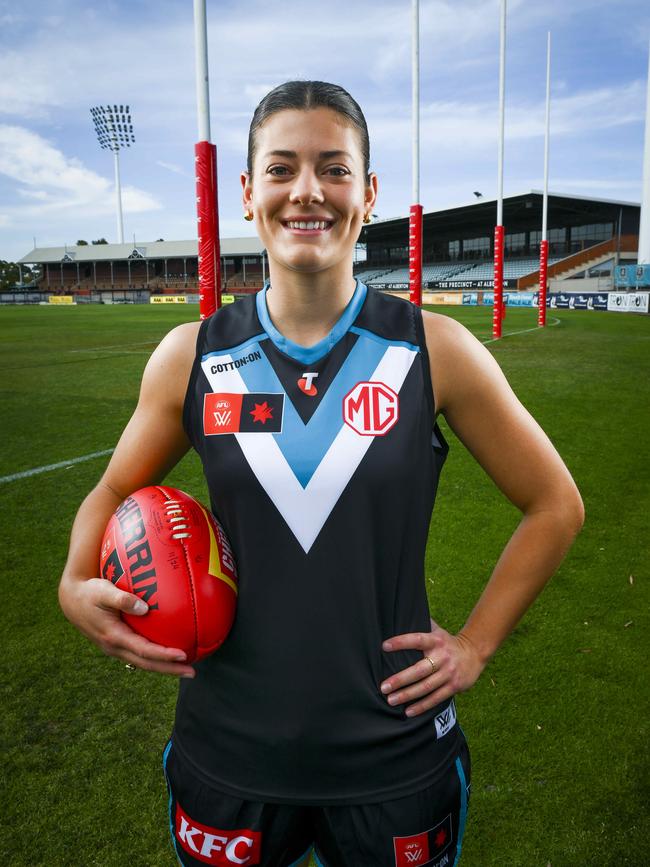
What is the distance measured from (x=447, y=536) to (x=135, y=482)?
3.52 metres

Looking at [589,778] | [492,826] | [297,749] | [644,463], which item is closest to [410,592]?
[297,749]

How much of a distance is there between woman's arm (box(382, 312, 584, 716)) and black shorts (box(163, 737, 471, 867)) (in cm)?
25

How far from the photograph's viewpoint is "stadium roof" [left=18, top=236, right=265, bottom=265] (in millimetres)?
67669

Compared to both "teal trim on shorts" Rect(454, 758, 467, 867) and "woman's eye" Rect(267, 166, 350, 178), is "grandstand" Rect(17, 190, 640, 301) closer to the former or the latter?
"woman's eye" Rect(267, 166, 350, 178)

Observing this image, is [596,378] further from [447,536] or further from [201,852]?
[201,852]

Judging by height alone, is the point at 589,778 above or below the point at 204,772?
below

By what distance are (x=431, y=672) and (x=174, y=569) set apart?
584 millimetres

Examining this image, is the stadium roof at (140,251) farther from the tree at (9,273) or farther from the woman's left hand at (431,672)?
the woman's left hand at (431,672)

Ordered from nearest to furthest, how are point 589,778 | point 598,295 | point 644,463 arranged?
1. point 589,778
2. point 644,463
3. point 598,295

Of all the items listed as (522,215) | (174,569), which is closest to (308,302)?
(174,569)

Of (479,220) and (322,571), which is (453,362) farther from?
(479,220)

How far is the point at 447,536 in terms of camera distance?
4809 mm

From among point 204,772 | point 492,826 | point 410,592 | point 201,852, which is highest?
point 410,592

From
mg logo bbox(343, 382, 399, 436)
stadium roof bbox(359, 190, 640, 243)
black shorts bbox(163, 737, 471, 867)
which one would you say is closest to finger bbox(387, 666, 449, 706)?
black shorts bbox(163, 737, 471, 867)
